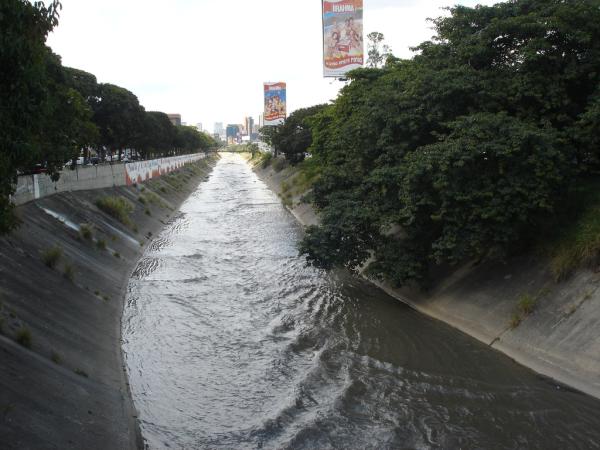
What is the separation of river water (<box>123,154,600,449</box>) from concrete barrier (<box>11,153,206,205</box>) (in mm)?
5628

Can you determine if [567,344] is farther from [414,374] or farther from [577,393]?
[414,374]

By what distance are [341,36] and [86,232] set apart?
33.9 meters

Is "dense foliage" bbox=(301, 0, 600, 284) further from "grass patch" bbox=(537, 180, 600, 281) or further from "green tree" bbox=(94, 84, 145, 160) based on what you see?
"green tree" bbox=(94, 84, 145, 160)

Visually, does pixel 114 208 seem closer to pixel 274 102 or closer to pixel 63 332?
pixel 63 332

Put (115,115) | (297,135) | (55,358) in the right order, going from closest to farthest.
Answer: (55,358) < (115,115) < (297,135)

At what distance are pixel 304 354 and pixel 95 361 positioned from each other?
536 centimetres

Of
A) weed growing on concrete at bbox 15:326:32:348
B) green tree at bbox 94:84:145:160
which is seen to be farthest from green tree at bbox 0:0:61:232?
green tree at bbox 94:84:145:160

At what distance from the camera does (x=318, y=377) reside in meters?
14.1

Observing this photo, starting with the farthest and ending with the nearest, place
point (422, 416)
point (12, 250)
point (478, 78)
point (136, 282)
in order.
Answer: point (136, 282), point (478, 78), point (12, 250), point (422, 416)

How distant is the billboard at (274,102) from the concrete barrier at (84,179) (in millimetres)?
57507

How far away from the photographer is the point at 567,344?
13359mm

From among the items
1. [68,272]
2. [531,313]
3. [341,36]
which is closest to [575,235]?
[531,313]

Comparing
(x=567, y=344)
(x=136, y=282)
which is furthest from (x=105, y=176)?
A: (x=567, y=344)

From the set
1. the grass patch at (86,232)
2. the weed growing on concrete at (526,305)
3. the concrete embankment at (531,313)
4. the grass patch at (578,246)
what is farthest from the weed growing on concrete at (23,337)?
the grass patch at (578,246)
